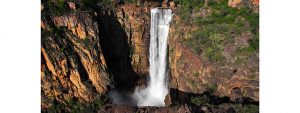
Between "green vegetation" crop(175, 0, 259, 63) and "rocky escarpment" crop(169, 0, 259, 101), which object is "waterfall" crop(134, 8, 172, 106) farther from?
"green vegetation" crop(175, 0, 259, 63)

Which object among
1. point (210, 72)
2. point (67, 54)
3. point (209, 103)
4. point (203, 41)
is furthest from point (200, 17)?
point (67, 54)

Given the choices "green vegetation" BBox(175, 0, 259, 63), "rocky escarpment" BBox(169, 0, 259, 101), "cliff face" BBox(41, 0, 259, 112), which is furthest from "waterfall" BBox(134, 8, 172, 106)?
"green vegetation" BBox(175, 0, 259, 63)

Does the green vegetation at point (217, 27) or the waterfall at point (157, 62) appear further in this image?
the waterfall at point (157, 62)

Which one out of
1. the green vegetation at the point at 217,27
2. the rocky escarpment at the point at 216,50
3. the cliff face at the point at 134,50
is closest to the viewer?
the rocky escarpment at the point at 216,50

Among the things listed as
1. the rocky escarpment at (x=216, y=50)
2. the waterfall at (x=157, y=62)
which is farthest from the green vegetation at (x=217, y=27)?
the waterfall at (x=157, y=62)

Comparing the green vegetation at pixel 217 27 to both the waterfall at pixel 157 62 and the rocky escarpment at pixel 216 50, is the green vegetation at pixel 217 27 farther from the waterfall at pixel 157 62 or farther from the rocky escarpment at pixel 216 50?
the waterfall at pixel 157 62

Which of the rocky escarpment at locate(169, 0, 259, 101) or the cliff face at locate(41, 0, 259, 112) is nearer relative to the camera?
the rocky escarpment at locate(169, 0, 259, 101)
